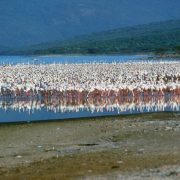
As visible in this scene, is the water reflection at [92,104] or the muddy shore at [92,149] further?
the water reflection at [92,104]

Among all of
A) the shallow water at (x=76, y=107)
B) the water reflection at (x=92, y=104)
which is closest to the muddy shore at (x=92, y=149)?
the shallow water at (x=76, y=107)

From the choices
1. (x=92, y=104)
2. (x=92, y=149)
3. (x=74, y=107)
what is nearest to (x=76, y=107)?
(x=74, y=107)

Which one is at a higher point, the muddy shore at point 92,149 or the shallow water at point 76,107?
the shallow water at point 76,107

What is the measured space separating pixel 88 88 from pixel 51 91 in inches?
87.6

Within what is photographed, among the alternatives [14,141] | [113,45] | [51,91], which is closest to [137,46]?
[113,45]

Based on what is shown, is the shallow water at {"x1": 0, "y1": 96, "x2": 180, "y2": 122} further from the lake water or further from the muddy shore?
the muddy shore

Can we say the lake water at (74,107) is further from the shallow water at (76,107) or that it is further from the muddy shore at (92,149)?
the muddy shore at (92,149)

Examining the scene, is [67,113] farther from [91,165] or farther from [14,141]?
Result: [91,165]

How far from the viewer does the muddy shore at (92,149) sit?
42.2 feet

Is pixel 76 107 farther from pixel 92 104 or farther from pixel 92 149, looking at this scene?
pixel 92 149

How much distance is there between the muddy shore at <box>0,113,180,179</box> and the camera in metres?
12.9

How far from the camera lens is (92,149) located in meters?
15.8

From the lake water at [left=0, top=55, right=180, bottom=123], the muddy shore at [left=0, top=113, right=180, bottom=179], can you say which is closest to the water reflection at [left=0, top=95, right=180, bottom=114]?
the lake water at [left=0, top=55, right=180, bottom=123]

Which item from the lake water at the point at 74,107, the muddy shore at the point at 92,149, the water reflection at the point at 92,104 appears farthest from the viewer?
the water reflection at the point at 92,104
